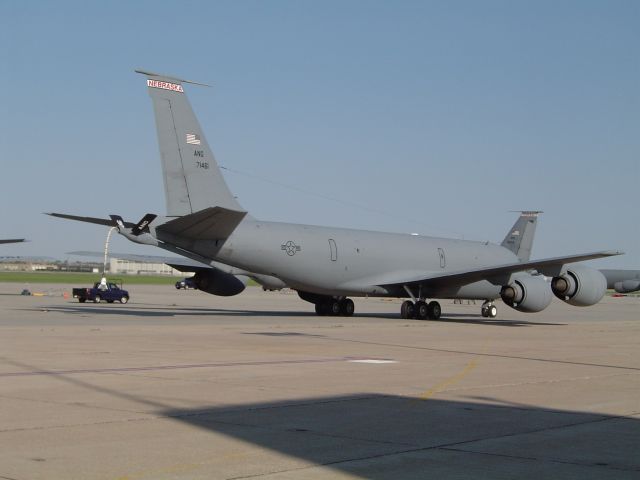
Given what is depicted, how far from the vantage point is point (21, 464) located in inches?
295

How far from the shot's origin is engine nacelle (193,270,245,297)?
3766 cm

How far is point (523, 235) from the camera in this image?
4944 cm

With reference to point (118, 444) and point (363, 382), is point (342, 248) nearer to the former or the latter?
point (363, 382)

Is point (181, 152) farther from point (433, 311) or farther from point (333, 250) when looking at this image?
point (433, 311)

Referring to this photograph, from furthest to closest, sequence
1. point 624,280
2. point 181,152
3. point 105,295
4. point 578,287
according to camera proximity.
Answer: point 624,280
point 105,295
point 578,287
point 181,152

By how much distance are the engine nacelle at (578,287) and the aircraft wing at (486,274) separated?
1.45 feet

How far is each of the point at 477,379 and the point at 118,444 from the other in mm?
7727

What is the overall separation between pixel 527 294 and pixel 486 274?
2.02 metres

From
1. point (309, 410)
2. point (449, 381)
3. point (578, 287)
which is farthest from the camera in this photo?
point (578, 287)

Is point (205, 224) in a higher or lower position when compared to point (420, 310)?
higher

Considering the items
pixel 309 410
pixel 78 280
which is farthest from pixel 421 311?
pixel 78 280

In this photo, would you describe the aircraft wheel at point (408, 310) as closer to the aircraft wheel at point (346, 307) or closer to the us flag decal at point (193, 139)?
the aircraft wheel at point (346, 307)

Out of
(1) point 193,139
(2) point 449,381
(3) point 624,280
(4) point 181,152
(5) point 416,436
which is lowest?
(5) point 416,436

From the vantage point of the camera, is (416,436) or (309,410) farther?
(309,410)
